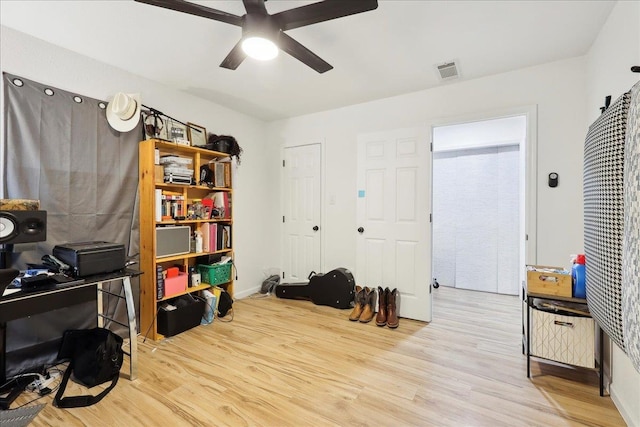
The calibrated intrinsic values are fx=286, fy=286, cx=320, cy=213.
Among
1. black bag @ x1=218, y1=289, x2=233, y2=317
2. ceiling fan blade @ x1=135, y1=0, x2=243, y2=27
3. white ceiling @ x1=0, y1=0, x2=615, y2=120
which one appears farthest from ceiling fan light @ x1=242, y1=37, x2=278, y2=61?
black bag @ x1=218, y1=289, x2=233, y2=317

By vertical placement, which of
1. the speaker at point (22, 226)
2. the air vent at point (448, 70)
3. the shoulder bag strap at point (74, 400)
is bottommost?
the shoulder bag strap at point (74, 400)

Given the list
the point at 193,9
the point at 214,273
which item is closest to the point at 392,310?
the point at 214,273

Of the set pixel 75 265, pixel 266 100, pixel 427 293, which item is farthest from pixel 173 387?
pixel 266 100

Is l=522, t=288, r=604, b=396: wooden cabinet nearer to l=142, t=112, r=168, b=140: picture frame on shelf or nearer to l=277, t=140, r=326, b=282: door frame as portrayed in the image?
l=277, t=140, r=326, b=282: door frame

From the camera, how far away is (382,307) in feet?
9.73

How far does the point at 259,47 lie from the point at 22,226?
5.81 ft

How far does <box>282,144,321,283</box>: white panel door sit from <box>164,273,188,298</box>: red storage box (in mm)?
1496

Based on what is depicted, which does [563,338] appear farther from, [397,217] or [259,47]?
[259,47]

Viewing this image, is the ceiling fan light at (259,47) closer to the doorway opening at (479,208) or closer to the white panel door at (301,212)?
the white panel door at (301,212)

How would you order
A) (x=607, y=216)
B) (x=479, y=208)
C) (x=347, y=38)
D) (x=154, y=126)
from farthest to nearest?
(x=479, y=208) < (x=154, y=126) < (x=347, y=38) < (x=607, y=216)

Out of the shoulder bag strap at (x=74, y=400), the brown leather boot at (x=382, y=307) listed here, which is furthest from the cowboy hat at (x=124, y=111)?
the brown leather boot at (x=382, y=307)

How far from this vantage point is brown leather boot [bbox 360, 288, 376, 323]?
297 centimetres

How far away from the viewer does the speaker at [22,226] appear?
1.64 metres

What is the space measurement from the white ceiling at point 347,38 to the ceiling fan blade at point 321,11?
28 cm
